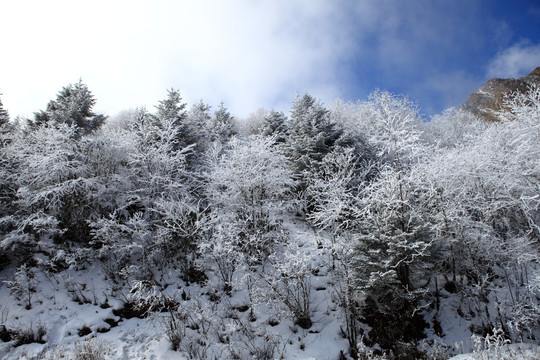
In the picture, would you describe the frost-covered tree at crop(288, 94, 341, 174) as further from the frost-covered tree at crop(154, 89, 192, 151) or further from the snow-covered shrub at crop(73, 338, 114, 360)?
the snow-covered shrub at crop(73, 338, 114, 360)

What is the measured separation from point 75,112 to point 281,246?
15.9 meters

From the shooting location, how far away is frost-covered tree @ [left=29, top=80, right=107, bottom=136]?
52.6 ft

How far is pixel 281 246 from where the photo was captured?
41.8 feet

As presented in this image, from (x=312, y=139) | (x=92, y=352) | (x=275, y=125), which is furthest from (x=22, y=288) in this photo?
(x=275, y=125)

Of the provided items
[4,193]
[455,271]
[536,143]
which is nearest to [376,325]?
[455,271]

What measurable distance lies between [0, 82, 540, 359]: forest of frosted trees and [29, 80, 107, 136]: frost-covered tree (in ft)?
11.9

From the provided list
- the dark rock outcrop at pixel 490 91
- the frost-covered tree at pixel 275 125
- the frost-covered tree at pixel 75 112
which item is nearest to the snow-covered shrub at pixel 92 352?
the frost-covered tree at pixel 75 112

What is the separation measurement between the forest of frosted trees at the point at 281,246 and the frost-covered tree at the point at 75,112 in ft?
11.9

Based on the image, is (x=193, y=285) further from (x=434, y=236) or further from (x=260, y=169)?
(x=434, y=236)

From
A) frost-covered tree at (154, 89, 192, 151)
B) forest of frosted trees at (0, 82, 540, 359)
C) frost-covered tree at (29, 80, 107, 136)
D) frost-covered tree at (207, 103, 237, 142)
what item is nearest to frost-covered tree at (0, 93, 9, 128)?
frost-covered tree at (29, 80, 107, 136)

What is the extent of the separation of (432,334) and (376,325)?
6.54ft

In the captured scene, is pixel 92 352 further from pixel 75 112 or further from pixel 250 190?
pixel 75 112

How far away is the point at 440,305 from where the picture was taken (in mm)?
9781

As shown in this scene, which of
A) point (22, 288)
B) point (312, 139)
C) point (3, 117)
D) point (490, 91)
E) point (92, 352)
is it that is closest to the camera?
point (92, 352)
